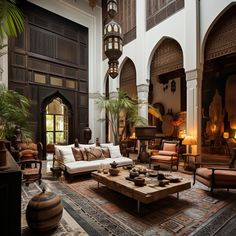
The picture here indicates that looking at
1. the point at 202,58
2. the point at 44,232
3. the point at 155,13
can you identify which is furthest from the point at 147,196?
the point at 155,13

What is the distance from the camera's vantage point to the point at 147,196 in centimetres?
256

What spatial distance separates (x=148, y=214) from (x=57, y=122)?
7149 mm

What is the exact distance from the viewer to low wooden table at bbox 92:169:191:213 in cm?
262

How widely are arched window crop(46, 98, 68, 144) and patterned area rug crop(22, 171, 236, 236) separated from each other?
5344mm

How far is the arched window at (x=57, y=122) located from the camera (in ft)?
28.5

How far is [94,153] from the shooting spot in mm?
4902

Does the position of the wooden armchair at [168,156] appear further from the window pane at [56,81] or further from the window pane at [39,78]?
the window pane at [39,78]

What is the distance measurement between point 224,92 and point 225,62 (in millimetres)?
2354

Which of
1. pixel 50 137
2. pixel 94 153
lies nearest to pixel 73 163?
pixel 94 153

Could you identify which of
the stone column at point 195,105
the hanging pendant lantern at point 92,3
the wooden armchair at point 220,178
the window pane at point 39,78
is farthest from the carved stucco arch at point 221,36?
the hanging pendant lantern at point 92,3

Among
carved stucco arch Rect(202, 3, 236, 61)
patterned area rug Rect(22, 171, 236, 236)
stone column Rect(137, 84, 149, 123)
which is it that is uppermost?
carved stucco arch Rect(202, 3, 236, 61)

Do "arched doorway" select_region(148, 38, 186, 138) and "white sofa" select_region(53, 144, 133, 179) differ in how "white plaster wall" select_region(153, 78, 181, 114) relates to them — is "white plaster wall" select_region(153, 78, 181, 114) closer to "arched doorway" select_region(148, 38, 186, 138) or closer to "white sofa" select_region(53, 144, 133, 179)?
"arched doorway" select_region(148, 38, 186, 138)

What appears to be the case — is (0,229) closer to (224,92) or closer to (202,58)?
(202,58)

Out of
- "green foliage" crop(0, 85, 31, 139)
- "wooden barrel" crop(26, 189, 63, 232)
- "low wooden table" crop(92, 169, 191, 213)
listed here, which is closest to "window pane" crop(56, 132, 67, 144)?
"green foliage" crop(0, 85, 31, 139)
